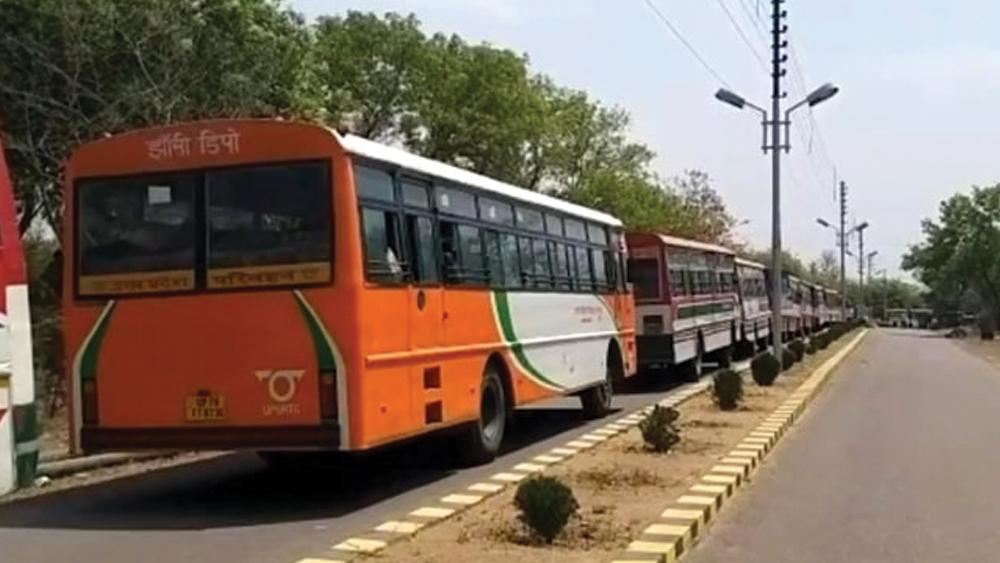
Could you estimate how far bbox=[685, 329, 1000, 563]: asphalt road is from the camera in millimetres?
9930

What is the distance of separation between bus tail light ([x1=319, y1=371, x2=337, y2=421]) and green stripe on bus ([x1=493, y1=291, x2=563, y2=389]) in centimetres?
407

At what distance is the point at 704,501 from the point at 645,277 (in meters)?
15.7

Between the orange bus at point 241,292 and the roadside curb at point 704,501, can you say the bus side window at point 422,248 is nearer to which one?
the orange bus at point 241,292

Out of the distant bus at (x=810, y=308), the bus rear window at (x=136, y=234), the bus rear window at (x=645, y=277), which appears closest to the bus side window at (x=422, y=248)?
the bus rear window at (x=136, y=234)

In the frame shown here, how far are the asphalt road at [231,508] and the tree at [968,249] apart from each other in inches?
2945

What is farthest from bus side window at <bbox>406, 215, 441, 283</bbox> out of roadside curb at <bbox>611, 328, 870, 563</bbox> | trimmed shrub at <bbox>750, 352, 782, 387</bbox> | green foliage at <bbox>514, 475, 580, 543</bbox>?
trimmed shrub at <bbox>750, 352, 782, 387</bbox>

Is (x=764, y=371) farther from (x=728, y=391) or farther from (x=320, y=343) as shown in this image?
(x=320, y=343)

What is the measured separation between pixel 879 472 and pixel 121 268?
7.67 metres

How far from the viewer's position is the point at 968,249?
90.7 metres

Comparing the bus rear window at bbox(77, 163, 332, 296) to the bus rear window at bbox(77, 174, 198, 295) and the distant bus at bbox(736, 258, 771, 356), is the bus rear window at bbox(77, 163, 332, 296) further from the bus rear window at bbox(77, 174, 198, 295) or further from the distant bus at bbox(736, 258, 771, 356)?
the distant bus at bbox(736, 258, 771, 356)

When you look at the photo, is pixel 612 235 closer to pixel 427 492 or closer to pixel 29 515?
pixel 427 492

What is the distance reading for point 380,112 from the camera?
45.4m

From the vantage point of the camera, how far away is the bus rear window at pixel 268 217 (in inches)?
443

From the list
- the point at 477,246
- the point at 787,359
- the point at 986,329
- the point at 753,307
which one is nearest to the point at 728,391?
the point at 477,246
